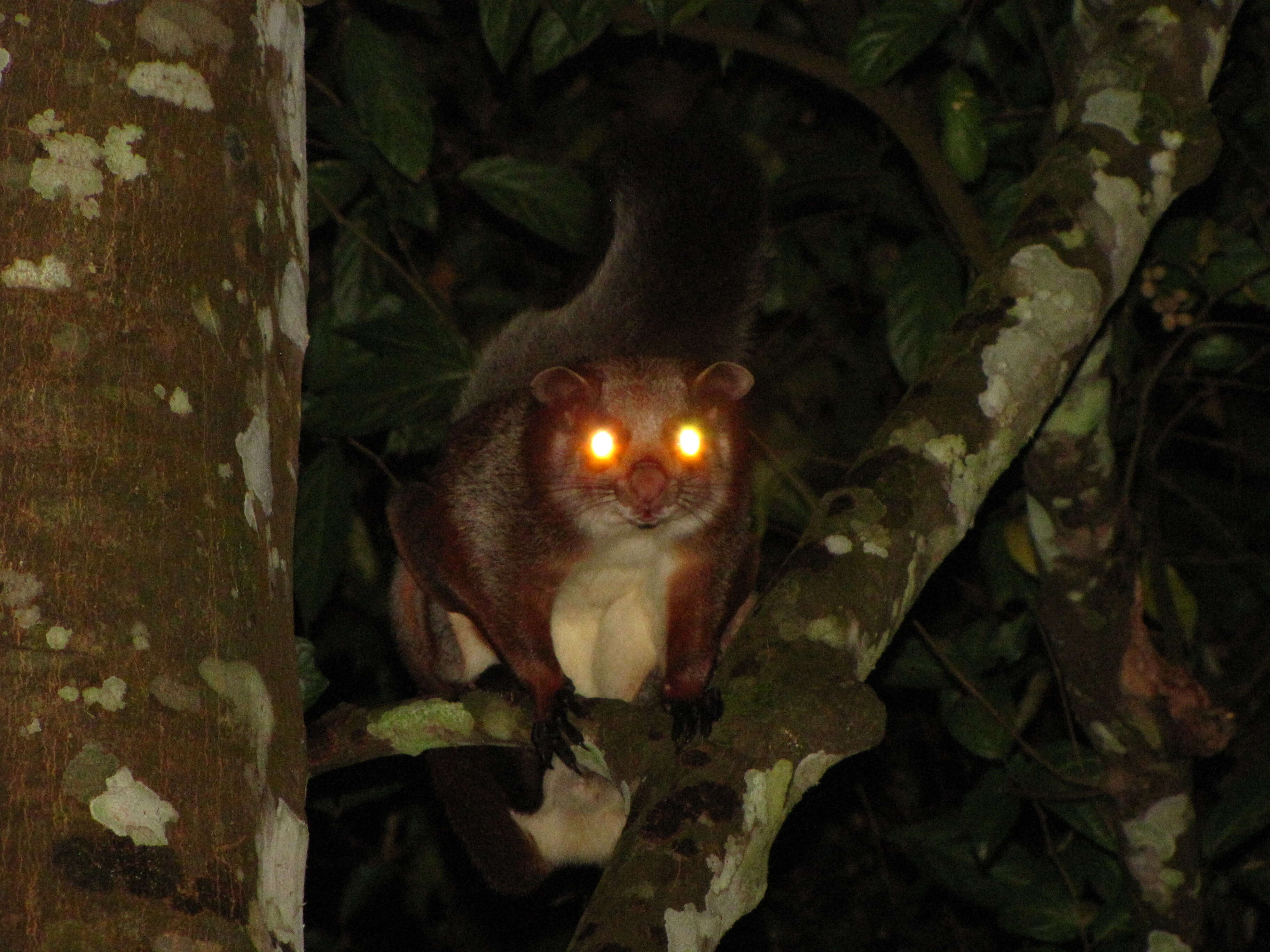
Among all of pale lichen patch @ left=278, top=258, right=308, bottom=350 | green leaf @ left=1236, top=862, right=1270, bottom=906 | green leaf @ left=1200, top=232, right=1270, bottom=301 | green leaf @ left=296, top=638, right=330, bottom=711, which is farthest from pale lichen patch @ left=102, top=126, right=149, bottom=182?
green leaf @ left=1236, top=862, right=1270, bottom=906

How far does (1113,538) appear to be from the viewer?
4.24m

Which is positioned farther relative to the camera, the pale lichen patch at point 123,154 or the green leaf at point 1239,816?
the green leaf at point 1239,816

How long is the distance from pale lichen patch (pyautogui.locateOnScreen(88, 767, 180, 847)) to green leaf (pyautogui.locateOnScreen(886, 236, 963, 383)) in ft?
10.1

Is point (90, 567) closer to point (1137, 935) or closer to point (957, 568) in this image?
point (1137, 935)

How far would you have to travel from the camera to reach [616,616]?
398cm

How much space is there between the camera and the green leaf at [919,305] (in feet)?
14.8

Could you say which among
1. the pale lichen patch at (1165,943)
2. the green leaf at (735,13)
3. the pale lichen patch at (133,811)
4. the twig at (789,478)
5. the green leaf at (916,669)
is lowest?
the pale lichen patch at (1165,943)

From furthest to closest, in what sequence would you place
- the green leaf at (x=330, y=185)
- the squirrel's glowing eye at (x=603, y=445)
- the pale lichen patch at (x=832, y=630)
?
the green leaf at (x=330, y=185)
the squirrel's glowing eye at (x=603, y=445)
the pale lichen patch at (x=832, y=630)

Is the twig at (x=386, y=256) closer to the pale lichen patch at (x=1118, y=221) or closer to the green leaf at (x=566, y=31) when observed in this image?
the green leaf at (x=566, y=31)

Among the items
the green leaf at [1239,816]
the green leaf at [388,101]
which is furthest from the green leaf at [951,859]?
the green leaf at [388,101]

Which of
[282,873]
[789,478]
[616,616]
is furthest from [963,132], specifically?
[282,873]

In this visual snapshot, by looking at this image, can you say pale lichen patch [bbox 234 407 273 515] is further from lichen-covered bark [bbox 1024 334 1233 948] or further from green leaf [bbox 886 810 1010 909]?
green leaf [bbox 886 810 1010 909]

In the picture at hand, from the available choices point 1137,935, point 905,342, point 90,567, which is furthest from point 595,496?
point 1137,935

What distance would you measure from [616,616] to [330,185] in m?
1.80
